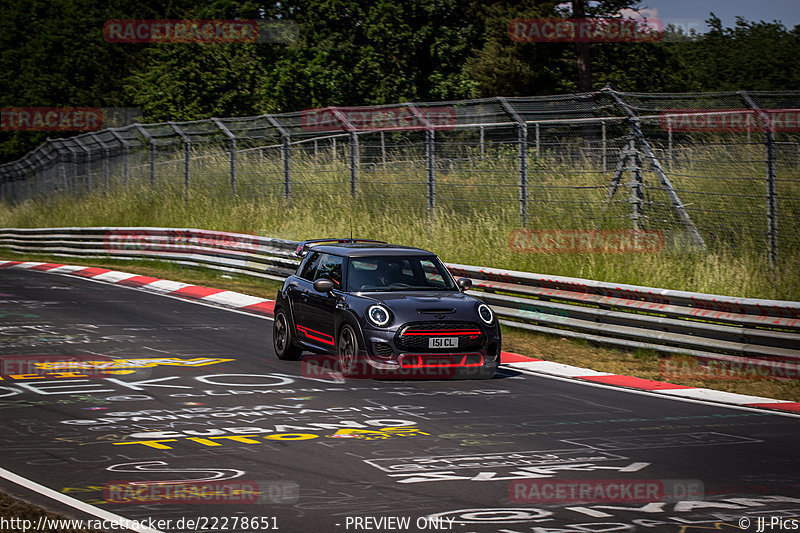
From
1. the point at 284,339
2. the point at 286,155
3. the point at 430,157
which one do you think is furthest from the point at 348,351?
the point at 286,155

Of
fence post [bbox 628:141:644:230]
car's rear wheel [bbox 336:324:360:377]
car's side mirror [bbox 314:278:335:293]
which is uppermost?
fence post [bbox 628:141:644:230]

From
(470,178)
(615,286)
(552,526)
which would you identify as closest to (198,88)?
(470,178)

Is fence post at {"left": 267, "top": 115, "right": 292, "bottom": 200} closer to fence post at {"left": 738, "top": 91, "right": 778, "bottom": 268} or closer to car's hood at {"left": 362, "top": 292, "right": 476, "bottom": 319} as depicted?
fence post at {"left": 738, "top": 91, "right": 778, "bottom": 268}

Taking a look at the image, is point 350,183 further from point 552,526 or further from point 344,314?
point 552,526

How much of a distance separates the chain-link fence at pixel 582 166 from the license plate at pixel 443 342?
17.8 ft

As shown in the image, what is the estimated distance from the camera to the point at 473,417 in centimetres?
981

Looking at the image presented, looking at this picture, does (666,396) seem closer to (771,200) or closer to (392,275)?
(392,275)

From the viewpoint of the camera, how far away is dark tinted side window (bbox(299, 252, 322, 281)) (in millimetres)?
13321

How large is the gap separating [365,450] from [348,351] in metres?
3.52

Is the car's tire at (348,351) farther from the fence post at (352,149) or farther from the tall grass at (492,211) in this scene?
the fence post at (352,149)

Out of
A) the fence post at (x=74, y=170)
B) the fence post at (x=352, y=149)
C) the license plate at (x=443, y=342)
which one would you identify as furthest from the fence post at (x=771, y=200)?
the fence post at (x=74, y=170)

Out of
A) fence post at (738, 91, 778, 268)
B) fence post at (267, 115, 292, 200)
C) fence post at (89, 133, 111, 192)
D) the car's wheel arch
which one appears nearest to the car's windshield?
the car's wheel arch

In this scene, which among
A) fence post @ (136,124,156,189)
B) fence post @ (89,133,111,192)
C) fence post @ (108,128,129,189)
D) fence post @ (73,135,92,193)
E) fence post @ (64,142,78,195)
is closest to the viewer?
fence post @ (136,124,156,189)

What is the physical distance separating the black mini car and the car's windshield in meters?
0.01
